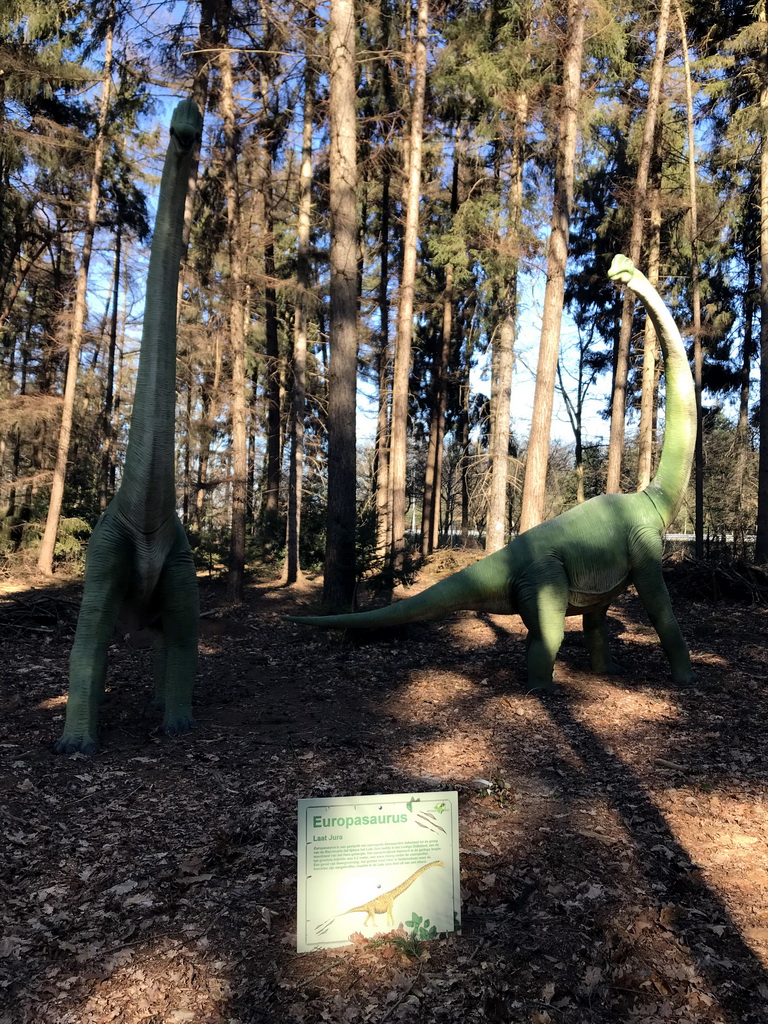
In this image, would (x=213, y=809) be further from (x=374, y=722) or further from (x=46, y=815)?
(x=374, y=722)

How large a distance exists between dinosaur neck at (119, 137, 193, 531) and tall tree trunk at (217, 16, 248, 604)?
7796mm

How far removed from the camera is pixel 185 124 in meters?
4.62

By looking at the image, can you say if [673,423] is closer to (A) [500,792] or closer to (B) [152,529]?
(A) [500,792]

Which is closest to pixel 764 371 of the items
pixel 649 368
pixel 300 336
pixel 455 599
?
pixel 649 368

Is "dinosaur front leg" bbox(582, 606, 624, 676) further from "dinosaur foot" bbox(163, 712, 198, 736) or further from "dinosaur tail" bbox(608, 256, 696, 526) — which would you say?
"dinosaur foot" bbox(163, 712, 198, 736)

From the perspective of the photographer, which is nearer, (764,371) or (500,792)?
(500,792)

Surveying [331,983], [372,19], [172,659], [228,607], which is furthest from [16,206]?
[331,983]

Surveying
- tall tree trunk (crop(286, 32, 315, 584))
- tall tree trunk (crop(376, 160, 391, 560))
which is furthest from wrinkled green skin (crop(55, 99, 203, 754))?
tall tree trunk (crop(376, 160, 391, 560))

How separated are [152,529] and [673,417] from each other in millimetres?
5010

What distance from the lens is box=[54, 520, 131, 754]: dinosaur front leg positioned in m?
5.24

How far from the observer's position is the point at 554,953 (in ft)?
10.1

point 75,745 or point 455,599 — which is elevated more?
point 455,599

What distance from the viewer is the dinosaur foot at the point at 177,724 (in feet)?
18.8

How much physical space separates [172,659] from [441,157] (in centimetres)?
1824
